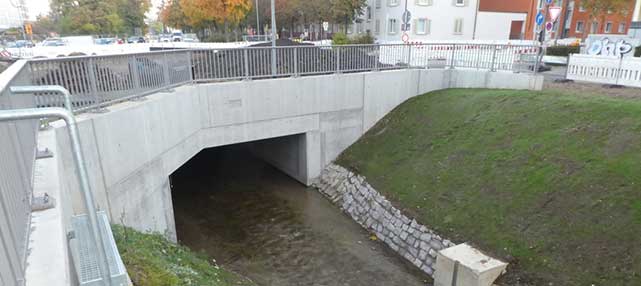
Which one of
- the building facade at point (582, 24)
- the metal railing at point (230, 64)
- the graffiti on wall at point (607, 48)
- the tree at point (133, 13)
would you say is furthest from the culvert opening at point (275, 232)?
the tree at point (133, 13)

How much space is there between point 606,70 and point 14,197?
1636 centimetres

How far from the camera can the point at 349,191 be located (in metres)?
13.0

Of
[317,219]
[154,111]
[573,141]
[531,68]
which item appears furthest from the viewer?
[531,68]

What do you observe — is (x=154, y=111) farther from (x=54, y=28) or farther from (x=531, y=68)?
(x=54, y=28)

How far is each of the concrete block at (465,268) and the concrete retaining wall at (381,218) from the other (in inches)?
34.0

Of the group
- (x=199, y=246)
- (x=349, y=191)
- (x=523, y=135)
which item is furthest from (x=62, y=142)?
(x=523, y=135)

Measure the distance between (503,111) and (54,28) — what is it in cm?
9265

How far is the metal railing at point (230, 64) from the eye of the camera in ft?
23.2

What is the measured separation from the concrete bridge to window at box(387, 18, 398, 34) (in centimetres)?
2325

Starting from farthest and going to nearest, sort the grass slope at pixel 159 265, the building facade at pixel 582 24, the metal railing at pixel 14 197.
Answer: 1. the building facade at pixel 582 24
2. the grass slope at pixel 159 265
3. the metal railing at pixel 14 197

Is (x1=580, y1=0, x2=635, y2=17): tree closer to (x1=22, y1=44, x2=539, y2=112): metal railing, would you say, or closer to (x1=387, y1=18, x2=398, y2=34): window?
(x1=387, y1=18, x2=398, y2=34): window

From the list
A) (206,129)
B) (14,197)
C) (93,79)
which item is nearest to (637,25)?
(206,129)

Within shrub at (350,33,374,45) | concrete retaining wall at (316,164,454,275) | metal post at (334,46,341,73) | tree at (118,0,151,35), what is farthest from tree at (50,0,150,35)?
concrete retaining wall at (316,164,454,275)

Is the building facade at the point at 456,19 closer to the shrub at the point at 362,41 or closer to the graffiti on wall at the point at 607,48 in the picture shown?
the shrub at the point at 362,41
